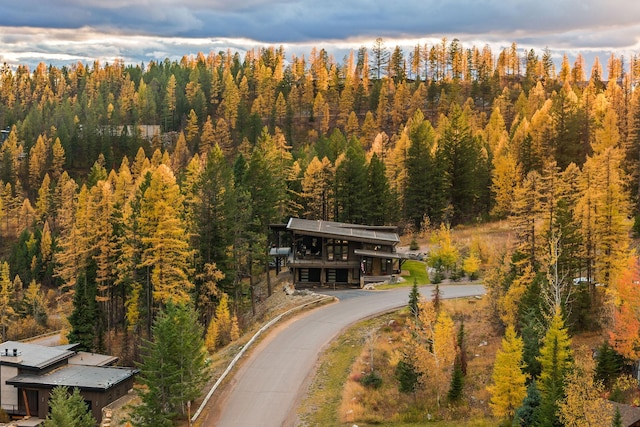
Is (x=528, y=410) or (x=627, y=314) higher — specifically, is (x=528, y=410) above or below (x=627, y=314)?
below

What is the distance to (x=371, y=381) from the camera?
33.8 m

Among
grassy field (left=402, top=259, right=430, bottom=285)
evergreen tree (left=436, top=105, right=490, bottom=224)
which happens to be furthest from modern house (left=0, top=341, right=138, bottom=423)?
evergreen tree (left=436, top=105, right=490, bottom=224)

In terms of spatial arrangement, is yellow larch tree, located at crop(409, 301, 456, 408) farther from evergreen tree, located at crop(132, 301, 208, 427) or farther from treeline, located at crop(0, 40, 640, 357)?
evergreen tree, located at crop(132, 301, 208, 427)

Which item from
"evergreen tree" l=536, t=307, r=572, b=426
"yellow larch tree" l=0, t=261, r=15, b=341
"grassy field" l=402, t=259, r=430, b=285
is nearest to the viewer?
"evergreen tree" l=536, t=307, r=572, b=426

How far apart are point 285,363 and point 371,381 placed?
5.70 metres

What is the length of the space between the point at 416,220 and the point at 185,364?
168ft

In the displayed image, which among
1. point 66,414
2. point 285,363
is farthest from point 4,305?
point 285,363

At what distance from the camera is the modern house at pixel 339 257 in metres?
57.5

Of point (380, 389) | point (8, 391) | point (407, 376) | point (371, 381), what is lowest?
point (8, 391)

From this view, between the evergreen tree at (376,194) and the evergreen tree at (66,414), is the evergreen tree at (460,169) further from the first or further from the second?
the evergreen tree at (66,414)

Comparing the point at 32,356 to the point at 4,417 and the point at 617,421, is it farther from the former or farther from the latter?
the point at 617,421

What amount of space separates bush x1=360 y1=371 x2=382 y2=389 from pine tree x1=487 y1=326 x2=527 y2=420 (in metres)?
6.83

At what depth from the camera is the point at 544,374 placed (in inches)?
1120

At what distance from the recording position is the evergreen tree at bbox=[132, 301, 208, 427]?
1189 inches
